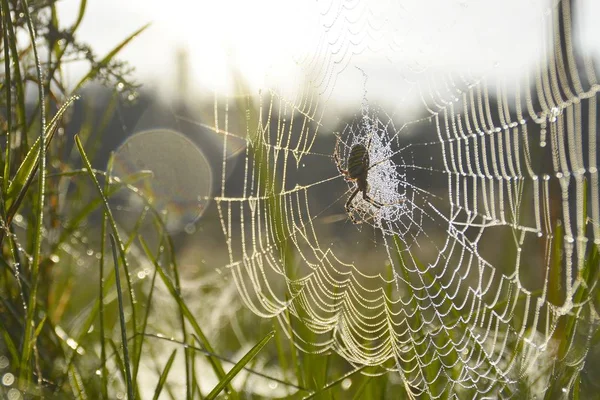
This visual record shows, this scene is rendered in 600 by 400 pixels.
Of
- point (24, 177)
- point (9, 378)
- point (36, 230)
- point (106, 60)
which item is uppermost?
point (106, 60)

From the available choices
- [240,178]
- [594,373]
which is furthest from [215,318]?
[240,178]

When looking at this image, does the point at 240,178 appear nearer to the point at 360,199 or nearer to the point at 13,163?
the point at 360,199

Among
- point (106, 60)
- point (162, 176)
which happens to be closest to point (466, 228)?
point (106, 60)

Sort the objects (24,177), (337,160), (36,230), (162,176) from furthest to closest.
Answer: (162,176), (337,160), (24,177), (36,230)

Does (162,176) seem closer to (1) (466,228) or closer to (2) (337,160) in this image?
(2) (337,160)

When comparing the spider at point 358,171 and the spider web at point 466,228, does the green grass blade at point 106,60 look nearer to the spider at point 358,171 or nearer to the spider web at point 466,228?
the spider web at point 466,228

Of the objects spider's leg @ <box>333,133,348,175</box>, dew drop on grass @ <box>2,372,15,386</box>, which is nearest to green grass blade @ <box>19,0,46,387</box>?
dew drop on grass @ <box>2,372,15,386</box>

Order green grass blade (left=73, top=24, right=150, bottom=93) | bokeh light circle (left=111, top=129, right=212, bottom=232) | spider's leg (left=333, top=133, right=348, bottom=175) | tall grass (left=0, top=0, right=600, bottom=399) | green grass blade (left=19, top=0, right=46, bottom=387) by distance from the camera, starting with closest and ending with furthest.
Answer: green grass blade (left=19, top=0, right=46, bottom=387), tall grass (left=0, top=0, right=600, bottom=399), green grass blade (left=73, top=24, right=150, bottom=93), bokeh light circle (left=111, top=129, right=212, bottom=232), spider's leg (left=333, top=133, right=348, bottom=175)

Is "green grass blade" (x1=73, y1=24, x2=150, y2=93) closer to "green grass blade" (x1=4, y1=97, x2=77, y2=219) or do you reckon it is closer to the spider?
"green grass blade" (x1=4, y1=97, x2=77, y2=219)
